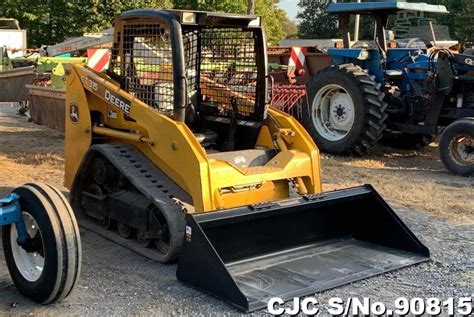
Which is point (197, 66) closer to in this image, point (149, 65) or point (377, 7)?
point (149, 65)

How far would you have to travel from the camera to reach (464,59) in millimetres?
9703

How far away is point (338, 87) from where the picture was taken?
34.6 ft

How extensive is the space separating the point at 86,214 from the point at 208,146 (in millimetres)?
1302

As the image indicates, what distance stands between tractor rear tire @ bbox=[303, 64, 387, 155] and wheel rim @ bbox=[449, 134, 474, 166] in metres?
1.19

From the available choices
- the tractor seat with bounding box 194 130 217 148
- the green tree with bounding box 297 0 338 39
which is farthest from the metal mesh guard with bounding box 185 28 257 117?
the green tree with bounding box 297 0 338 39

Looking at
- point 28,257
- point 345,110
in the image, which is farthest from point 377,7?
point 28,257

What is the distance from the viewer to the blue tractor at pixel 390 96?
973cm

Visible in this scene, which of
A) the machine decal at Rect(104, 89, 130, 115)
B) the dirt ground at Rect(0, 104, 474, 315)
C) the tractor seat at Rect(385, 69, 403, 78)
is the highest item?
the tractor seat at Rect(385, 69, 403, 78)

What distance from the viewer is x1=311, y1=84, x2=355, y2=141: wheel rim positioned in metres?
10.5

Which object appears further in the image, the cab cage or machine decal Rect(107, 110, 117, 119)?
machine decal Rect(107, 110, 117, 119)

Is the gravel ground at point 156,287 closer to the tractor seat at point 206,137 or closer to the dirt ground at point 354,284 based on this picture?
the dirt ground at point 354,284

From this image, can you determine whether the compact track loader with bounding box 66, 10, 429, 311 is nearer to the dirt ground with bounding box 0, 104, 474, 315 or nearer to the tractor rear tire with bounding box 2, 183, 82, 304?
the dirt ground with bounding box 0, 104, 474, 315

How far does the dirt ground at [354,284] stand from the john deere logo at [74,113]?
3.50 ft

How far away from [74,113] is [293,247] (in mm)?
2503
